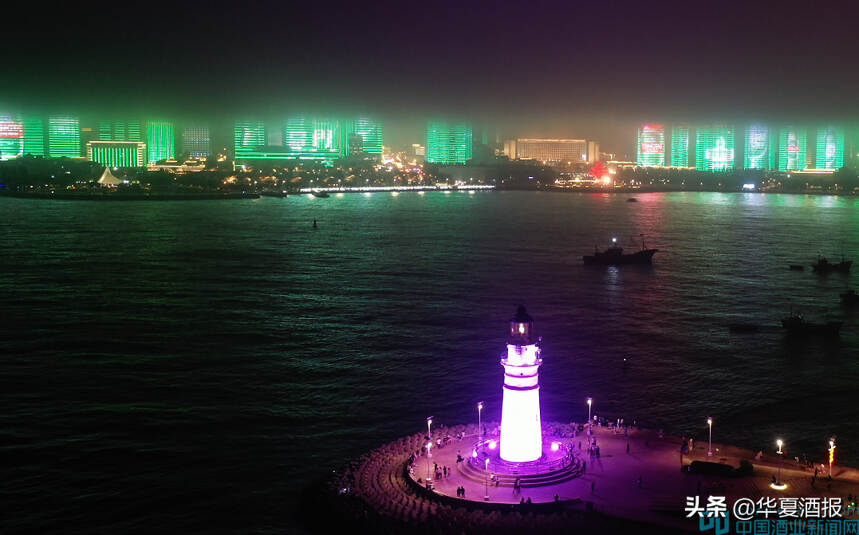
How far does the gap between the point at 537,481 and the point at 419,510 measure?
1333 mm

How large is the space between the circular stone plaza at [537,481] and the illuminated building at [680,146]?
158 metres

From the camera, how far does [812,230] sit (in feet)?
160

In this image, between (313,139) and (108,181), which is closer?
(108,181)

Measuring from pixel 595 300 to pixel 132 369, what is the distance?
13.5 metres

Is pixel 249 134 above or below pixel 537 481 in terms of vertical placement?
above

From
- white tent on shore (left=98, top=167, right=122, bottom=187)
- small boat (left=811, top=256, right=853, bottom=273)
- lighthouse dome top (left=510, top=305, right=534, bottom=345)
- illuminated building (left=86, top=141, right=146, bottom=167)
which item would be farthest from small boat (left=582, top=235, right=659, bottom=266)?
illuminated building (left=86, top=141, right=146, bottom=167)

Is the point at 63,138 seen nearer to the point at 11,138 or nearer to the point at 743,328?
the point at 11,138

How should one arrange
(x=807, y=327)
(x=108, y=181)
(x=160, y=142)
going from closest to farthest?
(x=807, y=327) < (x=108, y=181) < (x=160, y=142)

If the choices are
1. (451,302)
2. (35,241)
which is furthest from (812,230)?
(35,241)

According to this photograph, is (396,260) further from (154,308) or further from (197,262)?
(154,308)

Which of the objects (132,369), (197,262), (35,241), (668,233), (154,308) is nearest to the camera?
(132,369)

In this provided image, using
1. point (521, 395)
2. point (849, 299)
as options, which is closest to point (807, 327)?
point (849, 299)

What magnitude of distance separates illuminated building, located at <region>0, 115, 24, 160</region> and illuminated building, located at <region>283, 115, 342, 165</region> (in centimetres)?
4068

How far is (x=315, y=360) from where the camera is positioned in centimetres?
1659
